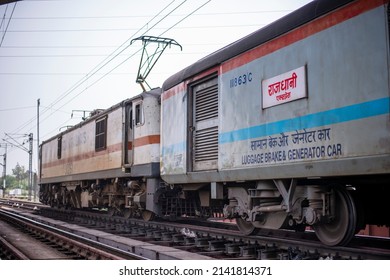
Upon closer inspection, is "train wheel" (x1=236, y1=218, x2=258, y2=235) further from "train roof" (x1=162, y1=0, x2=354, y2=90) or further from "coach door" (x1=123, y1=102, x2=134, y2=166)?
"coach door" (x1=123, y1=102, x2=134, y2=166)

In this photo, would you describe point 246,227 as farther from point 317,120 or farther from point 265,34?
point 265,34

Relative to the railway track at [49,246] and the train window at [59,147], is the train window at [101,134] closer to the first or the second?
the railway track at [49,246]

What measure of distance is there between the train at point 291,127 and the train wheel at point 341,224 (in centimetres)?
1

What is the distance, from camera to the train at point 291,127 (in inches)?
199

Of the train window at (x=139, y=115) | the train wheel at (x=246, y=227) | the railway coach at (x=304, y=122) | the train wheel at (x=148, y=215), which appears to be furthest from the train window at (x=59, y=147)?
the train wheel at (x=246, y=227)

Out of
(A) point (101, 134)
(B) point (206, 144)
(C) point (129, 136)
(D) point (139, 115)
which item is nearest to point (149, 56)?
(D) point (139, 115)

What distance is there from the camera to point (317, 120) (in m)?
5.73

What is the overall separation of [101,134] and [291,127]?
33.0 feet

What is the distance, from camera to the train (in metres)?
5.06

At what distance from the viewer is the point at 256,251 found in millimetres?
6910

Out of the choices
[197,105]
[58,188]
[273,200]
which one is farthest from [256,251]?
[58,188]

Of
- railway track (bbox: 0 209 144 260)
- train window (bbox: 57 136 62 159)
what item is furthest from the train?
train window (bbox: 57 136 62 159)

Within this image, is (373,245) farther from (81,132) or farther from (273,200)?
(81,132)

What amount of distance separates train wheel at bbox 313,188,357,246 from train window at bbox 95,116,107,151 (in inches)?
385
